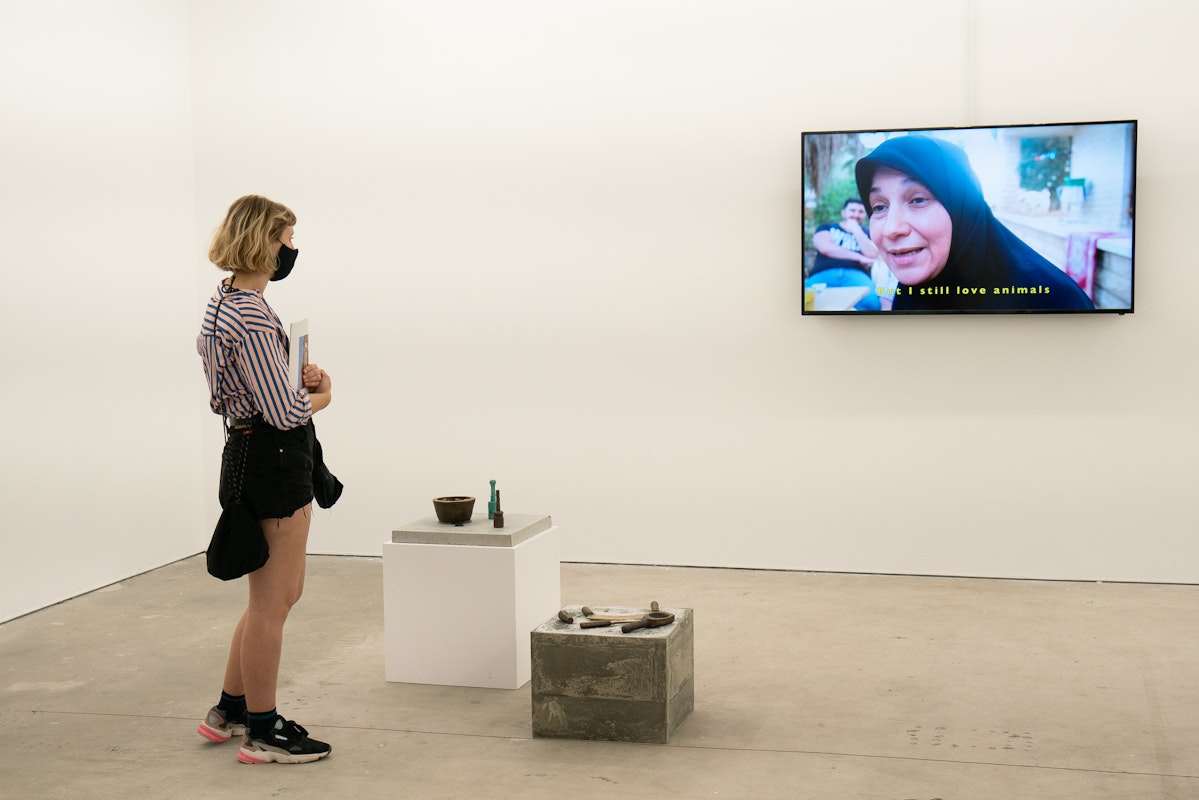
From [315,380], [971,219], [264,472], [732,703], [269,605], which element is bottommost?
[732,703]

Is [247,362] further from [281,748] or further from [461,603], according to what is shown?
[461,603]

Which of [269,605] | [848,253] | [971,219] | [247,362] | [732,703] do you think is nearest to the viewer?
[247,362]

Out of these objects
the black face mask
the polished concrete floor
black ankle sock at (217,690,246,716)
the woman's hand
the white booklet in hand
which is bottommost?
the polished concrete floor

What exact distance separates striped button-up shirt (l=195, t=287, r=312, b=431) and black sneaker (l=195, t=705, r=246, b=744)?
2.89 feet

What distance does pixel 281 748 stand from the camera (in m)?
3.17

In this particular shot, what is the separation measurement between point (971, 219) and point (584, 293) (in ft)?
5.66

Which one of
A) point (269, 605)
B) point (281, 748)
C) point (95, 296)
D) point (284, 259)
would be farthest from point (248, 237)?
point (95, 296)

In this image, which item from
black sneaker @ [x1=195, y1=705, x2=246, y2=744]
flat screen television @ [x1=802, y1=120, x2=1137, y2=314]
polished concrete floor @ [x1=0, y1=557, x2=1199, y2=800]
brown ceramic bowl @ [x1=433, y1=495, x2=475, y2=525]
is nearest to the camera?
polished concrete floor @ [x1=0, y1=557, x2=1199, y2=800]

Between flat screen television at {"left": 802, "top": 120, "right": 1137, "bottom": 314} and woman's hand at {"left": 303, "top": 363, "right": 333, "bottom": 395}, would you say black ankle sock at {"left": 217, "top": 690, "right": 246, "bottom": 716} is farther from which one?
flat screen television at {"left": 802, "top": 120, "right": 1137, "bottom": 314}

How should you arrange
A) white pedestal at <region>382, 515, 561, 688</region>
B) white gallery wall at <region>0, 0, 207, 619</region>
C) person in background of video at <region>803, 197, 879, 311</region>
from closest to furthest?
white pedestal at <region>382, 515, 561, 688</region> → white gallery wall at <region>0, 0, 207, 619</region> → person in background of video at <region>803, 197, 879, 311</region>

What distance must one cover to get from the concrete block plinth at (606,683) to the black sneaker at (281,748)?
1.96 ft

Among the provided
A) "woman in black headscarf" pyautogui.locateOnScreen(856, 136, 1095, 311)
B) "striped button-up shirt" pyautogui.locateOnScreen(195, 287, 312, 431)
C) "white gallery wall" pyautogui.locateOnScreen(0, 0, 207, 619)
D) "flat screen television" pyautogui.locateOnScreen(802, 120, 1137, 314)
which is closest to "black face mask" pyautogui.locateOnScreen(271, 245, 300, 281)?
"striped button-up shirt" pyautogui.locateOnScreen(195, 287, 312, 431)

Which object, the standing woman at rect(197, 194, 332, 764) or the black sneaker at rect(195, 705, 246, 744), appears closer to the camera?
the standing woman at rect(197, 194, 332, 764)

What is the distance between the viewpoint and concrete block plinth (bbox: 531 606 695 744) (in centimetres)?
321
